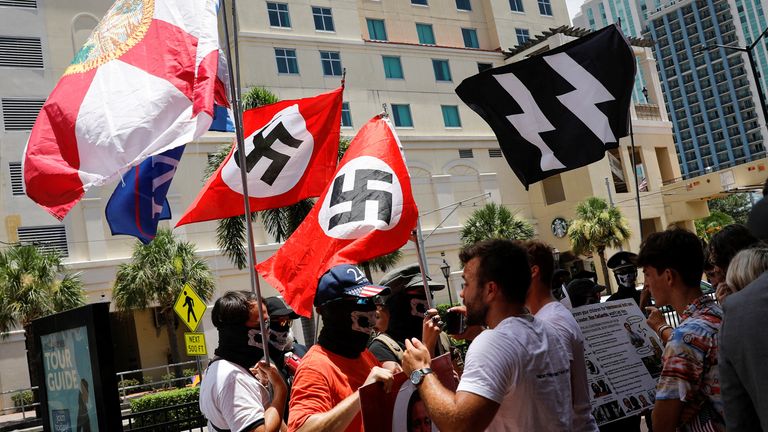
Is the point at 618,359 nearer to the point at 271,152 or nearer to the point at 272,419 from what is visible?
the point at 272,419

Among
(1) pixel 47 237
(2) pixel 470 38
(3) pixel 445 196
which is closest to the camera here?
(1) pixel 47 237

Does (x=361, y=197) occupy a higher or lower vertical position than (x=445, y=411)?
higher

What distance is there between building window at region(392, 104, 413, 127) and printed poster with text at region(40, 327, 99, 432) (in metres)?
38.9

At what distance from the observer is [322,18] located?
140 ft

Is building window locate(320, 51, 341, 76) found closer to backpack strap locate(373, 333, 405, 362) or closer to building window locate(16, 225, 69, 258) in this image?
building window locate(16, 225, 69, 258)

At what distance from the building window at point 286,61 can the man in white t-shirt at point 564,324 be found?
36906 mm

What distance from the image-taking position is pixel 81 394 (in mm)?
4617

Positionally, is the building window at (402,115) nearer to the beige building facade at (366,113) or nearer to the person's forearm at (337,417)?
the beige building facade at (366,113)

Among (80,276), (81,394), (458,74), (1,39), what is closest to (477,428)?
(81,394)

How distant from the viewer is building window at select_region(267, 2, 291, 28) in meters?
40.6

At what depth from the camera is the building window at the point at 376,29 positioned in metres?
45.2

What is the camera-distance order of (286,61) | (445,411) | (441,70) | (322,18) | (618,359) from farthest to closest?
(441,70) < (322,18) < (286,61) < (618,359) < (445,411)

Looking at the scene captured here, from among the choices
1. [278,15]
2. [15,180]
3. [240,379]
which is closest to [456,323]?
[240,379]

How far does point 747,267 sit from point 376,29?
44.1 metres
